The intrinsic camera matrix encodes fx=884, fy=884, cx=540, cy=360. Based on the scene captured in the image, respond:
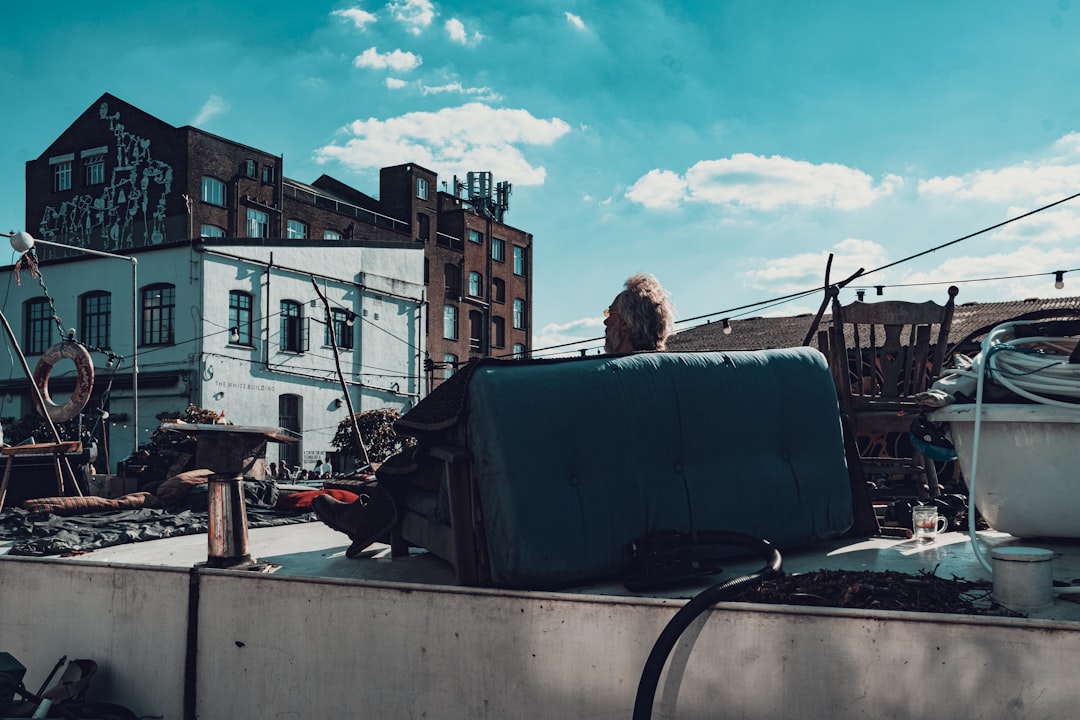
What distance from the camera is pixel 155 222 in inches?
1398

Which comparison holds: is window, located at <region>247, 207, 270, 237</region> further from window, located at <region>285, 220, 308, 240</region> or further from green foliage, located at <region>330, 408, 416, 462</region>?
green foliage, located at <region>330, 408, 416, 462</region>

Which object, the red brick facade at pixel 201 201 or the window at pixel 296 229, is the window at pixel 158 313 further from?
the window at pixel 296 229

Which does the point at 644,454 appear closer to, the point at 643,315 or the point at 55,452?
the point at 643,315

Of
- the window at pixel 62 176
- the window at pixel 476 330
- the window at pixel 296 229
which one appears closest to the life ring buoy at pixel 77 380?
the window at pixel 296 229

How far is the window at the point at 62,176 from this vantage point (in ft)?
125

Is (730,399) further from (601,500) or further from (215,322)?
(215,322)

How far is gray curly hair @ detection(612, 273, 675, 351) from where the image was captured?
442 cm

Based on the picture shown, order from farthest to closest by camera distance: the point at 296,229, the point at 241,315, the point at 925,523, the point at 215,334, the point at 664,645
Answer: the point at 296,229 → the point at 241,315 → the point at 215,334 → the point at 925,523 → the point at 664,645

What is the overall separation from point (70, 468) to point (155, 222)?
27.4 metres

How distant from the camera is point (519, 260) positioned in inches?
2072

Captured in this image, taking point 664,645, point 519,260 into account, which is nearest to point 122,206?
point 519,260

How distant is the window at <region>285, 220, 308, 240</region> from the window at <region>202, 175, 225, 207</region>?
11.5 feet

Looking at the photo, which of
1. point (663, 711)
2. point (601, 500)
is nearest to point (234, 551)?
point (601, 500)

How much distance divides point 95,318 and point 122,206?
29.5 ft
